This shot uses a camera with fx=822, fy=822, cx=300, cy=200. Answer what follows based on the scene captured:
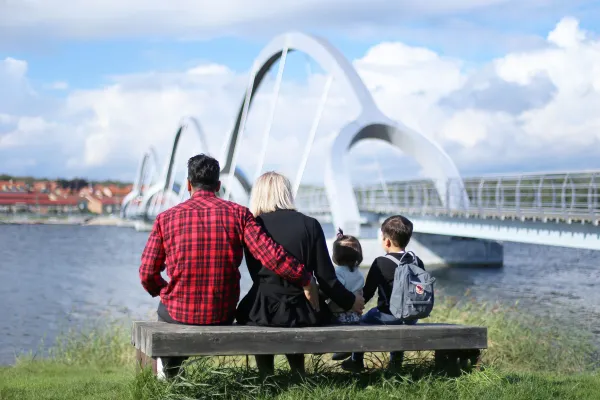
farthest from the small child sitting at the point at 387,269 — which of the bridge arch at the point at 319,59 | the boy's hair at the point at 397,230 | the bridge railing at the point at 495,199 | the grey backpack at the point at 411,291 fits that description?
the bridge arch at the point at 319,59

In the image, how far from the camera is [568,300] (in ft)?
75.0

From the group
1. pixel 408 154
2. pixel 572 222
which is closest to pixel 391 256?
pixel 572 222

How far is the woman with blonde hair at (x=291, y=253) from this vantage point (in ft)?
16.6

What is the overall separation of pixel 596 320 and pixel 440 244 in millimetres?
22150

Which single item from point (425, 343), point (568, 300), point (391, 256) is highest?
point (391, 256)

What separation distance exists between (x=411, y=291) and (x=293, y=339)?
95 centimetres

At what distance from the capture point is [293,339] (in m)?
4.90

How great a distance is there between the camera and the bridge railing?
22927 millimetres

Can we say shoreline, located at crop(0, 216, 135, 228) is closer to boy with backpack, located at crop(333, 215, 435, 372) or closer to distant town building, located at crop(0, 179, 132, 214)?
distant town building, located at crop(0, 179, 132, 214)

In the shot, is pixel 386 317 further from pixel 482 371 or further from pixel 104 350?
pixel 104 350

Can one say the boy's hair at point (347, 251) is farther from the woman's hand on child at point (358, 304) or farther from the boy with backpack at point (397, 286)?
the woman's hand on child at point (358, 304)

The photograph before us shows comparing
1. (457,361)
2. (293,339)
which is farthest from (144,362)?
(457,361)

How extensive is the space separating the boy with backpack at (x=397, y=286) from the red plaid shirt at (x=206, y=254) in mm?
800

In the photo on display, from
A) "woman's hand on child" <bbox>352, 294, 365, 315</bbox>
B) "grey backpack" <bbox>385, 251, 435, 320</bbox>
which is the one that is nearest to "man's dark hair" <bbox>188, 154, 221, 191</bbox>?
"woman's hand on child" <bbox>352, 294, 365, 315</bbox>
